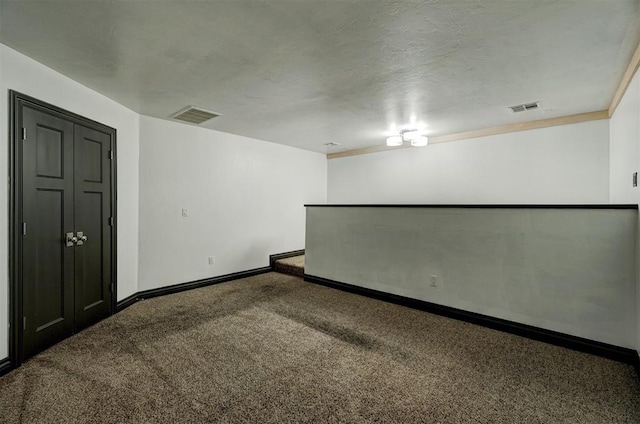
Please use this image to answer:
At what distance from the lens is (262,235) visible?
18.3ft

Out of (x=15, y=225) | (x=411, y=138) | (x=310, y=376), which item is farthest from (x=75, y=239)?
(x=411, y=138)

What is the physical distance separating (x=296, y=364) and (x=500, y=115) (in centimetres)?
401

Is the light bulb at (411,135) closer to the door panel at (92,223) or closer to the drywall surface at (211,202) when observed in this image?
the drywall surface at (211,202)

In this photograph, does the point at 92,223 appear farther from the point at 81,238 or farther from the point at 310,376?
the point at 310,376

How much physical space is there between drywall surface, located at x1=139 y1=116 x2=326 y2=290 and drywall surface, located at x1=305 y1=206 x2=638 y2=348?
1.91 meters

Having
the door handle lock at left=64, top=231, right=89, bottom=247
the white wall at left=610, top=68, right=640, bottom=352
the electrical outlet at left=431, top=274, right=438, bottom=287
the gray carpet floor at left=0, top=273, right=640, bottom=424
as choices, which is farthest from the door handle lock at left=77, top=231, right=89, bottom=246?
the white wall at left=610, top=68, right=640, bottom=352

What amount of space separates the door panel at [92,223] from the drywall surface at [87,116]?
0.23m

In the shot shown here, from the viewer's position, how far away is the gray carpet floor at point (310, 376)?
183 cm

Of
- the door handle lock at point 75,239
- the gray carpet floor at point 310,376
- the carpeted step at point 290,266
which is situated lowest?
the gray carpet floor at point 310,376

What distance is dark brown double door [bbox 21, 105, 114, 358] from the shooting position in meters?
2.46

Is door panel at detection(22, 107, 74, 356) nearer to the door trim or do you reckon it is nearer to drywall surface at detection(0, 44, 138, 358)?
the door trim

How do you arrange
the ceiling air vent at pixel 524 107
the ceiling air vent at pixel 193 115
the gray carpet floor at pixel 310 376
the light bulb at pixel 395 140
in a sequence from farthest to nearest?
1. the light bulb at pixel 395 140
2. the ceiling air vent at pixel 193 115
3. the ceiling air vent at pixel 524 107
4. the gray carpet floor at pixel 310 376

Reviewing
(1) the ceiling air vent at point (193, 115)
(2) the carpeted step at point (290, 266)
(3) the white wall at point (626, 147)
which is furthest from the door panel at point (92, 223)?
(3) the white wall at point (626, 147)

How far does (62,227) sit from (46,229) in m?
0.16
